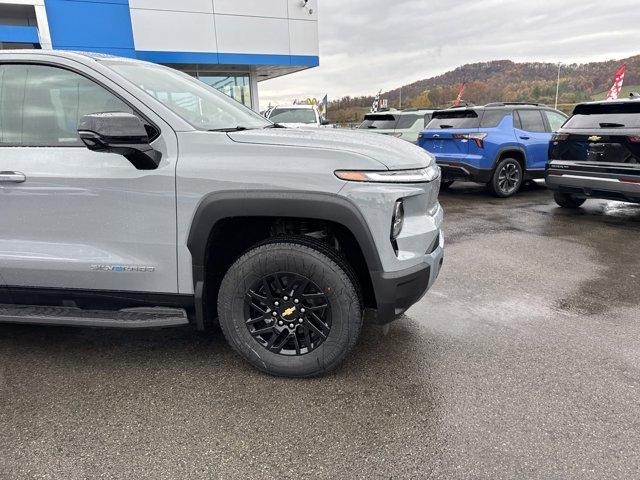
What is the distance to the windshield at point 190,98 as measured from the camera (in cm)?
269

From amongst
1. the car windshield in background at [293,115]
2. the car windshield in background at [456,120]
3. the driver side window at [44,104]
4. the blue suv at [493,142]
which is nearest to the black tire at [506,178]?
the blue suv at [493,142]

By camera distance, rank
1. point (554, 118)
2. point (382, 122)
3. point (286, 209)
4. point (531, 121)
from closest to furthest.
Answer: point (286, 209) → point (531, 121) → point (554, 118) → point (382, 122)

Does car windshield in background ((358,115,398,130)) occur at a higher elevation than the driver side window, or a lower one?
higher

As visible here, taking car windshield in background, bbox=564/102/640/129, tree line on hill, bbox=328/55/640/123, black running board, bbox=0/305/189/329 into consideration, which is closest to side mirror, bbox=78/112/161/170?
black running board, bbox=0/305/189/329

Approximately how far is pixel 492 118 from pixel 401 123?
2.60 meters

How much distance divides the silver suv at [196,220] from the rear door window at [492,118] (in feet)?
19.3

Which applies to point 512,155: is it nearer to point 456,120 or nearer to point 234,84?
point 456,120

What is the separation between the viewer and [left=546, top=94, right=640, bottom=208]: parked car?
5.52 m

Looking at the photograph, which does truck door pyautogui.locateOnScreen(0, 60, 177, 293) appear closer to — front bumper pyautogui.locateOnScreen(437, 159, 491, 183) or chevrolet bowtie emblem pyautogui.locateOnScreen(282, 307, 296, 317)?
chevrolet bowtie emblem pyautogui.locateOnScreen(282, 307, 296, 317)

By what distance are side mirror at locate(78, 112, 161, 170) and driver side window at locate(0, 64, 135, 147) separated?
372mm

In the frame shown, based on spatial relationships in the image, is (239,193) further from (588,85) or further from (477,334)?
(588,85)

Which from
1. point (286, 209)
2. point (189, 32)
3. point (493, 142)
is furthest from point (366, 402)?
point (189, 32)

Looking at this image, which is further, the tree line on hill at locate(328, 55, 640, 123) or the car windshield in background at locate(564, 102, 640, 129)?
the tree line on hill at locate(328, 55, 640, 123)

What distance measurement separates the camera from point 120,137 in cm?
226
